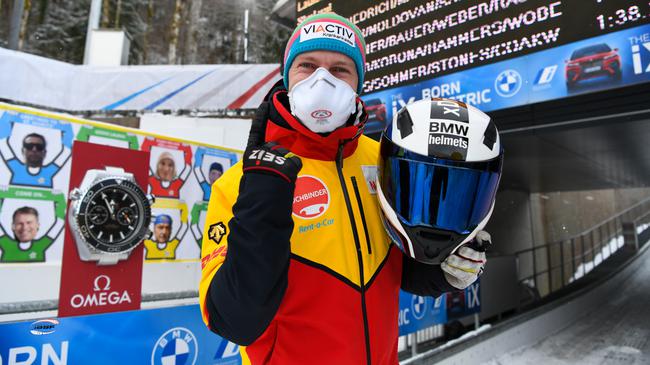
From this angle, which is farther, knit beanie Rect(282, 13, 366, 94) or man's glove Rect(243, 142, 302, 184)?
knit beanie Rect(282, 13, 366, 94)

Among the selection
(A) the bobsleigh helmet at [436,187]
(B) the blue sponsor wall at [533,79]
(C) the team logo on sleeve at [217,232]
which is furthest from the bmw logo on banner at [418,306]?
(C) the team logo on sleeve at [217,232]

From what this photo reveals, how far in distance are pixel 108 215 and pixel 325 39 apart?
9.78 feet

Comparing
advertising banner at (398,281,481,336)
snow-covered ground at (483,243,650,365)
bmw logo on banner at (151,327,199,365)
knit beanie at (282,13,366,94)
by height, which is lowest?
snow-covered ground at (483,243,650,365)

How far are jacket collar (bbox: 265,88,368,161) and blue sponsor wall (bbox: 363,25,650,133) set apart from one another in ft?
10.4

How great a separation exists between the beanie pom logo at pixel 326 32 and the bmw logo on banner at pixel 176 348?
1715 millimetres

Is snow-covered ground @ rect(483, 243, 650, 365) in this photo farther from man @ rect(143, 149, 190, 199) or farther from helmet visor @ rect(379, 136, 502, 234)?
helmet visor @ rect(379, 136, 502, 234)

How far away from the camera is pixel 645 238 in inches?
507

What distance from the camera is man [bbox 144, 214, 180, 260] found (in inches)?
153

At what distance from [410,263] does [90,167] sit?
9.40 feet

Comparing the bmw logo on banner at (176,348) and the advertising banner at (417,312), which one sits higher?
the bmw logo on banner at (176,348)

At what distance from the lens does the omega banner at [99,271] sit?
2629 mm

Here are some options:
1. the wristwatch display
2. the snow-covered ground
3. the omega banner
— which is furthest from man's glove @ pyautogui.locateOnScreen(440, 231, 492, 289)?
the snow-covered ground

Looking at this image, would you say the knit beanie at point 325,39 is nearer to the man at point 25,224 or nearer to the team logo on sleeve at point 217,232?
the team logo on sleeve at point 217,232

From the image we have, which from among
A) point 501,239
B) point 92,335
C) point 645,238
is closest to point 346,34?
point 92,335
